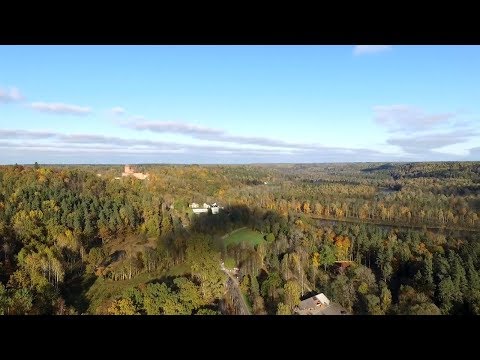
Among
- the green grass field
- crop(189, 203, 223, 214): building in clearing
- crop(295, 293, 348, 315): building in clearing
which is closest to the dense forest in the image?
the green grass field

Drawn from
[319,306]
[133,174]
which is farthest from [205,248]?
[133,174]

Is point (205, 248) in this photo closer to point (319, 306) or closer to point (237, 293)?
point (237, 293)

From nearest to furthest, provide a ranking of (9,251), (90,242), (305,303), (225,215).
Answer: (305,303), (9,251), (90,242), (225,215)

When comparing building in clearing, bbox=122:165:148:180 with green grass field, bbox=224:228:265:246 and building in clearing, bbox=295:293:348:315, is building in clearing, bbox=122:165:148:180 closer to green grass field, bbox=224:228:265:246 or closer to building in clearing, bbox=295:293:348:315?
green grass field, bbox=224:228:265:246

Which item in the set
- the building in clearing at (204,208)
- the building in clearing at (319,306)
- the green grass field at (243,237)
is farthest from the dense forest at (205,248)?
the building in clearing at (204,208)

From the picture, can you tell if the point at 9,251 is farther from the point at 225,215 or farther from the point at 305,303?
the point at 305,303
